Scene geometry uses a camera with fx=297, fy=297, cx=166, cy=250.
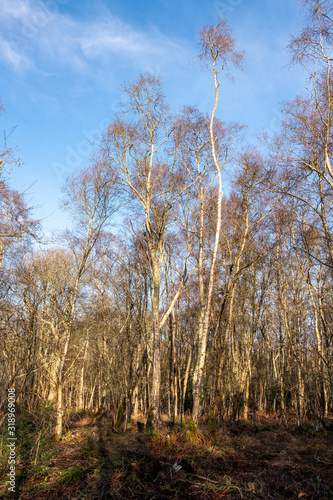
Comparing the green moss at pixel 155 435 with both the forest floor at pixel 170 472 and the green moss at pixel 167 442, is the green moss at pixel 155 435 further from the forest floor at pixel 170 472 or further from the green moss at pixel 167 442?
the green moss at pixel 167 442

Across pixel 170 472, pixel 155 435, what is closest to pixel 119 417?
pixel 155 435

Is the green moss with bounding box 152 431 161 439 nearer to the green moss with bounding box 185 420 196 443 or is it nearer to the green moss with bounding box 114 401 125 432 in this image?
the green moss with bounding box 185 420 196 443

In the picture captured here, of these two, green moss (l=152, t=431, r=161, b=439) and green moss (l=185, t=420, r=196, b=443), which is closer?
green moss (l=185, t=420, r=196, b=443)

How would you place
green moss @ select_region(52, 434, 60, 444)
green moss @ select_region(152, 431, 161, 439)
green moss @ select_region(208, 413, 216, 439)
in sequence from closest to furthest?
green moss @ select_region(152, 431, 161, 439)
green moss @ select_region(208, 413, 216, 439)
green moss @ select_region(52, 434, 60, 444)

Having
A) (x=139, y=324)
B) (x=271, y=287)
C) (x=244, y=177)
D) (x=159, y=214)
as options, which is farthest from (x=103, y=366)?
(x=244, y=177)

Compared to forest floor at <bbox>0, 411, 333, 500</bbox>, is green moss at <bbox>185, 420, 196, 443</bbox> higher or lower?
higher

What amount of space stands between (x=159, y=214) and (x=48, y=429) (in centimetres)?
799

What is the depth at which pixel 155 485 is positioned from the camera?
492 cm

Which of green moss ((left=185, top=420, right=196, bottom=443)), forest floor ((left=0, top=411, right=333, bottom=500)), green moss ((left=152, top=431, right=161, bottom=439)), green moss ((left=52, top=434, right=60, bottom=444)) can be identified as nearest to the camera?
forest floor ((left=0, top=411, right=333, bottom=500))

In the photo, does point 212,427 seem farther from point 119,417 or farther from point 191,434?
point 119,417

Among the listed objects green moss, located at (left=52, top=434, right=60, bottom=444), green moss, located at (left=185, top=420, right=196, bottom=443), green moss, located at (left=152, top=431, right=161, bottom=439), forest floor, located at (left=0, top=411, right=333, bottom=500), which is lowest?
green moss, located at (left=52, top=434, right=60, bottom=444)

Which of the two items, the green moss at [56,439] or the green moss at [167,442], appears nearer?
the green moss at [167,442]

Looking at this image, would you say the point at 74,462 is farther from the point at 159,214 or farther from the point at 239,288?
the point at 239,288

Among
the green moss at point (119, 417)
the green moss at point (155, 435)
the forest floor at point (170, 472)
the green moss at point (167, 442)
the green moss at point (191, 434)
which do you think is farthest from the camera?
the green moss at point (119, 417)
